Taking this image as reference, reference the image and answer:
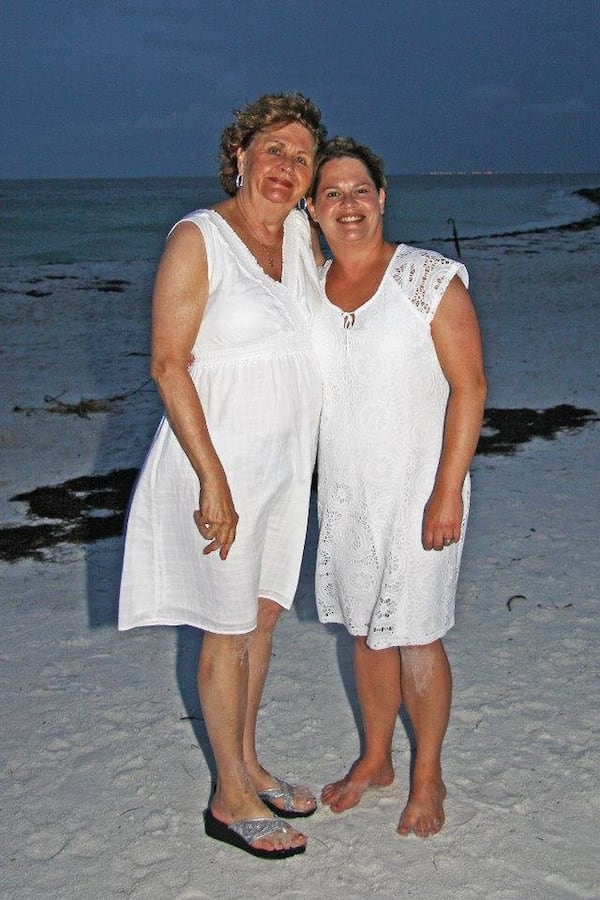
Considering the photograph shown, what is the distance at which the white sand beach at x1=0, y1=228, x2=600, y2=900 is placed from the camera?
288 centimetres

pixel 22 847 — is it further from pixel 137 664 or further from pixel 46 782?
pixel 137 664

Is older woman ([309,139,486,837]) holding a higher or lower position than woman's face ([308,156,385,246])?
lower

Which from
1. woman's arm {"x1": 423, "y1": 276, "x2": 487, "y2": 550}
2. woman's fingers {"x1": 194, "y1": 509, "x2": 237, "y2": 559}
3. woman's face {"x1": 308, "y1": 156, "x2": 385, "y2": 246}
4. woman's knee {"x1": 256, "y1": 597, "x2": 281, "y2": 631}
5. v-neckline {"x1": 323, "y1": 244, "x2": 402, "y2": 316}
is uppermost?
woman's face {"x1": 308, "y1": 156, "x2": 385, "y2": 246}

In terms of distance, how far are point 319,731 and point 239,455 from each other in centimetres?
141

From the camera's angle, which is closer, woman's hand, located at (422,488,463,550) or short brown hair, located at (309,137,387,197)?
woman's hand, located at (422,488,463,550)

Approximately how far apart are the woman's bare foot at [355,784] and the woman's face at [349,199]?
1751mm

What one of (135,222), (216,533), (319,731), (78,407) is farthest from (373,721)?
(135,222)

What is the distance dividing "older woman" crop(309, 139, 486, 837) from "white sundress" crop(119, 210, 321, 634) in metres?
0.11

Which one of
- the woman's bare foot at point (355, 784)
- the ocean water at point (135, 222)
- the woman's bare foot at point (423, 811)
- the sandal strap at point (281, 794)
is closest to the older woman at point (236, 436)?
the sandal strap at point (281, 794)

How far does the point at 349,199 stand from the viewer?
287cm

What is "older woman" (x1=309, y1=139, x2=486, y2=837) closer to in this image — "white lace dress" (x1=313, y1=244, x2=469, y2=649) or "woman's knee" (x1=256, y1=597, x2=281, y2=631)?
"white lace dress" (x1=313, y1=244, x2=469, y2=649)

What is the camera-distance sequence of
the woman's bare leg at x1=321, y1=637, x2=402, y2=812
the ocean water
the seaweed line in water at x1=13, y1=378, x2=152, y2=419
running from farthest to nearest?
the ocean water → the seaweed line in water at x1=13, y1=378, x2=152, y2=419 → the woman's bare leg at x1=321, y1=637, x2=402, y2=812

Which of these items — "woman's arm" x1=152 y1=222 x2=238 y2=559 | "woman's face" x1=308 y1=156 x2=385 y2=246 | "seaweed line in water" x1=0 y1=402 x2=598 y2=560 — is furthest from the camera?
"seaweed line in water" x1=0 y1=402 x2=598 y2=560

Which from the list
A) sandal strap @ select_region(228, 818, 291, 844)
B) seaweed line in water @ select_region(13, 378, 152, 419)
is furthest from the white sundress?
seaweed line in water @ select_region(13, 378, 152, 419)
